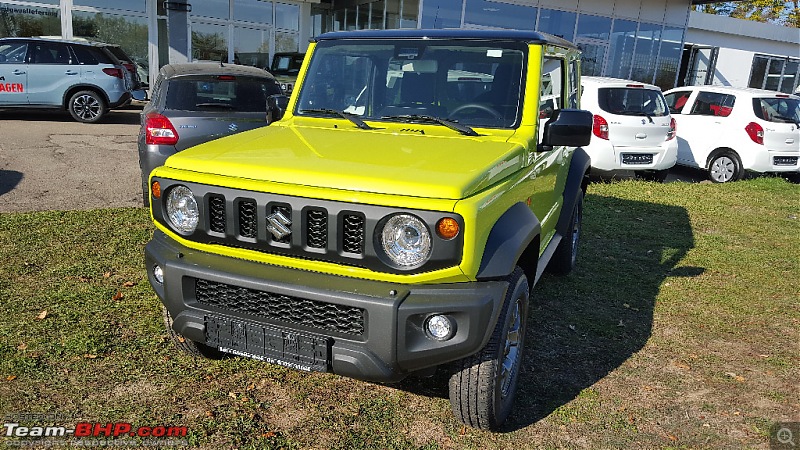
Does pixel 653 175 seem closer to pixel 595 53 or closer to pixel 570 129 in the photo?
pixel 570 129

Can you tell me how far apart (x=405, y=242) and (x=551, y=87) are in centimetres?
199

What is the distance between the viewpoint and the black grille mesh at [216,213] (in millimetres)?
3045

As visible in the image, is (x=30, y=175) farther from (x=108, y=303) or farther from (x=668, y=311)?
(x=668, y=311)

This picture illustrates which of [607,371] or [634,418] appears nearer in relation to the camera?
[634,418]

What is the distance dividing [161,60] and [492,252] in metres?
19.3

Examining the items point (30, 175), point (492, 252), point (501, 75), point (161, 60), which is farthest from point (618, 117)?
point (161, 60)

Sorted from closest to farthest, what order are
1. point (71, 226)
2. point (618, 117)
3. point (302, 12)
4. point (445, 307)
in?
point (445, 307)
point (71, 226)
point (618, 117)
point (302, 12)

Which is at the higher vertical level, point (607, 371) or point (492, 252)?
point (492, 252)

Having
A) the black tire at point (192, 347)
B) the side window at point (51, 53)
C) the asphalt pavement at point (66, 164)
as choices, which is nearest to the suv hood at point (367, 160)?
the black tire at point (192, 347)

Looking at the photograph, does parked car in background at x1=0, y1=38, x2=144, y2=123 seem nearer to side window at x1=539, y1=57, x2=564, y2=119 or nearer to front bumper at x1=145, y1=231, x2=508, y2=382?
side window at x1=539, y1=57, x2=564, y2=119

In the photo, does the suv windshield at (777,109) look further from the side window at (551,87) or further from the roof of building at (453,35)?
the roof of building at (453,35)

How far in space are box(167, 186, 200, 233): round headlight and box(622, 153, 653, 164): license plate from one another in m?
8.31

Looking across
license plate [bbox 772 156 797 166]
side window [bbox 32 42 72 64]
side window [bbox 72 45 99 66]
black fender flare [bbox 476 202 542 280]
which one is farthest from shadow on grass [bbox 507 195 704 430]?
side window [bbox 32 42 72 64]

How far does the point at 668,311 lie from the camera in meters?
5.21
